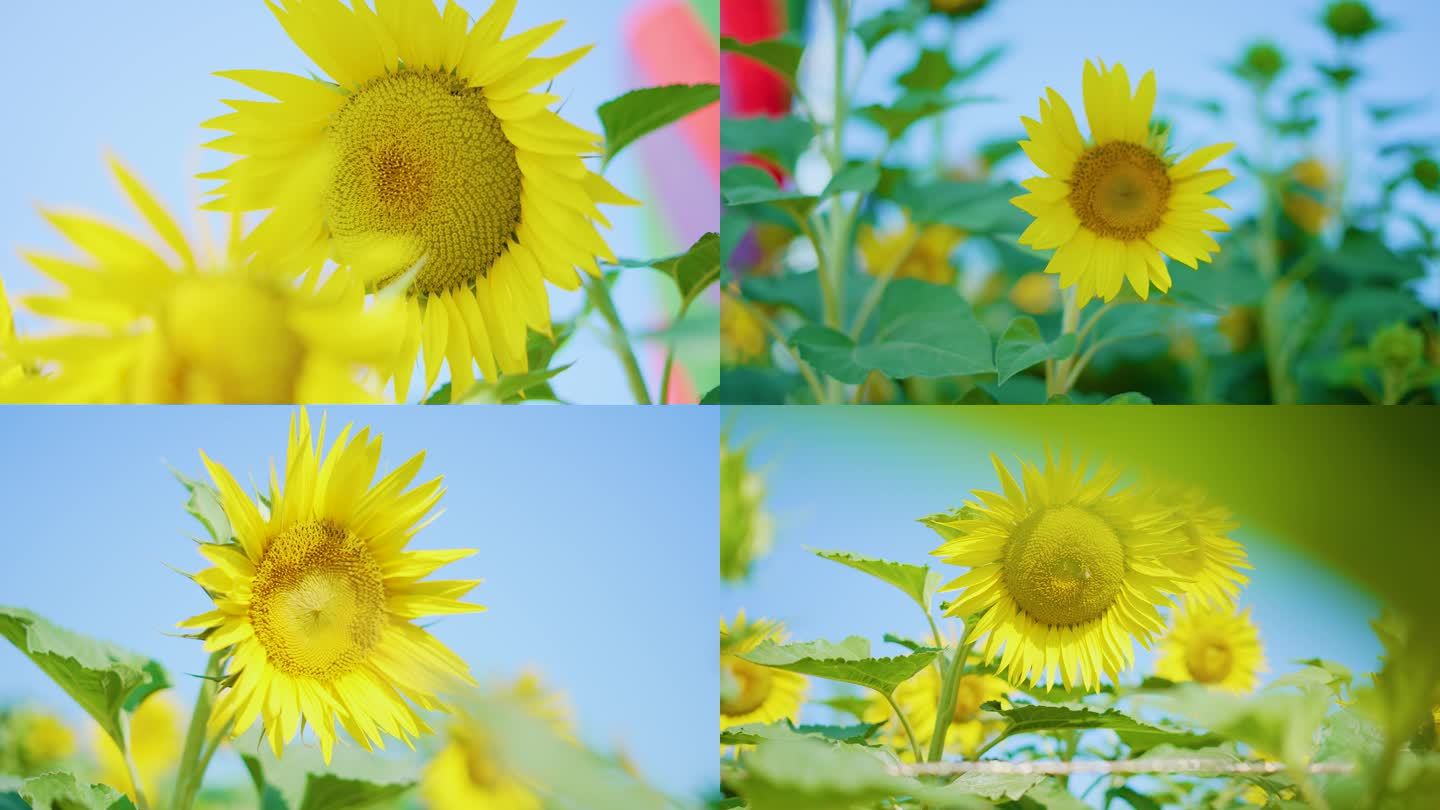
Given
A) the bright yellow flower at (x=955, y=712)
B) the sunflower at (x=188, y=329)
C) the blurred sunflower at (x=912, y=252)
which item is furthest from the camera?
the blurred sunflower at (x=912, y=252)

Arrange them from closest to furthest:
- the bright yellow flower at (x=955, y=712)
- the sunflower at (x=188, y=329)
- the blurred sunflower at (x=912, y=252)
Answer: the sunflower at (x=188, y=329)
the bright yellow flower at (x=955, y=712)
the blurred sunflower at (x=912, y=252)

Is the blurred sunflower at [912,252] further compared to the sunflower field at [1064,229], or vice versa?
the blurred sunflower at [912,252]

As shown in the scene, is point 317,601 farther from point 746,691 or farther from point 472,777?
point 746,691

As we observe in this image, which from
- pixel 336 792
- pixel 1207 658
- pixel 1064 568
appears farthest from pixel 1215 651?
pixel 336 792

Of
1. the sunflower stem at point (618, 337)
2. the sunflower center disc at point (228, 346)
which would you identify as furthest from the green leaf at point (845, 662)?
the sunflower center disc at point (228, 346)

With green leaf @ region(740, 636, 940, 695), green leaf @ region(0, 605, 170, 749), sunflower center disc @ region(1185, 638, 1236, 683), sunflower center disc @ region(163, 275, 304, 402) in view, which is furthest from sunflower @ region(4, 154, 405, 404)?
sunflower center disc @ region(1185, 638, 1236, 683)

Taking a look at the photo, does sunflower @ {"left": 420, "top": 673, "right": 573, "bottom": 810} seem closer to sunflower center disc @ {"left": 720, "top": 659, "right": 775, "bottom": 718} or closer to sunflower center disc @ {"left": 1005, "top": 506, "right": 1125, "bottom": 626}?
sunflower center disc @ {"left": 720, "top": 659, "right": 775, "bottom": 718}

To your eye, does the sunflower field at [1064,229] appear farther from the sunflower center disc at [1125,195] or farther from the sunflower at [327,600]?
the sunflower at [327,600]
